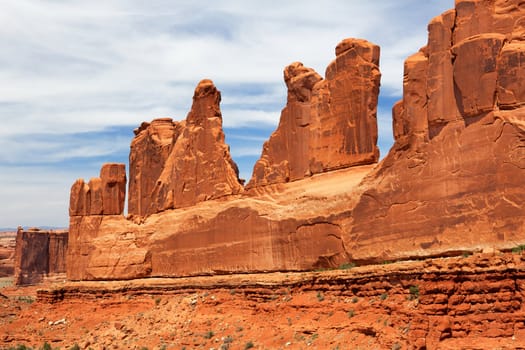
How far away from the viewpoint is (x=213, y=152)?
27.5 m

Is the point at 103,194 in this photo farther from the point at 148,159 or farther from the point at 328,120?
the point at 328,120

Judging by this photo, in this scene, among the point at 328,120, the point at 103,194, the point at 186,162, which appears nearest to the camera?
the point at 328,120

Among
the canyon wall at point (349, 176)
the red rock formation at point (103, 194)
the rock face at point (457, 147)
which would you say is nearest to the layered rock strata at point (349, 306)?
the canyon wall at point (349, 176)

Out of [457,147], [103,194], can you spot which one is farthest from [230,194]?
[457,147]

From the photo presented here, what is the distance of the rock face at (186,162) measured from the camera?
27312 millimetres

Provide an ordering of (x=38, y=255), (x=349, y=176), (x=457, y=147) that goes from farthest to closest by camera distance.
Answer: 1. (x=38, y=255)
2. (x=349, y=176)
3. (x=457, y=147)

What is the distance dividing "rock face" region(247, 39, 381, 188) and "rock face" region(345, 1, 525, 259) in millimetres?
1905

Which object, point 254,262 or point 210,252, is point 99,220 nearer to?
point 210,252

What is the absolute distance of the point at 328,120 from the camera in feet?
74.6

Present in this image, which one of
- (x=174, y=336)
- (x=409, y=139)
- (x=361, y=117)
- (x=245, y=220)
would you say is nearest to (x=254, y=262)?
(x=245, y=220)

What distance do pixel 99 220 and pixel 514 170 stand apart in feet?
67.9

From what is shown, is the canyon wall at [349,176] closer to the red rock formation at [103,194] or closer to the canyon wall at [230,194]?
the canyon wall at [230,194]

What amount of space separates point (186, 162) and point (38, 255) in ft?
158

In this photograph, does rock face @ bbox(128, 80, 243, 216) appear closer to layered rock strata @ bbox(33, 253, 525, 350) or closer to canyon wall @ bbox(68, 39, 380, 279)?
canyon wall @ bbox(68, 39, 380, 279)
